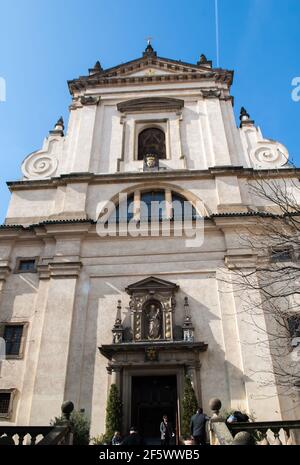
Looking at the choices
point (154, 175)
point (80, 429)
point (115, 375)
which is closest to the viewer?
point (80, 429)

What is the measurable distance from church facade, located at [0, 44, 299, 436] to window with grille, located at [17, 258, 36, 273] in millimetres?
61

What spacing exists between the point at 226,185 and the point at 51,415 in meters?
12.3

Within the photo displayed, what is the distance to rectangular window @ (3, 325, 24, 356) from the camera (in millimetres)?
14945

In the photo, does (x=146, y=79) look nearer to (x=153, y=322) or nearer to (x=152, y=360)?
(x=153, y=322)

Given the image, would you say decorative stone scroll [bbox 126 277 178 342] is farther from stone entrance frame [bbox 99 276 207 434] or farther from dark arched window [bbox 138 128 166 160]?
dark arched window [bbox 138 128 166 160]

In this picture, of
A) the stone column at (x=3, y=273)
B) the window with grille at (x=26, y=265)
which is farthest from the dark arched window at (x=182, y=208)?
the stone column at (x=3, y=273)

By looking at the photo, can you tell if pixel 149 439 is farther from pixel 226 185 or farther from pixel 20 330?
pixel 226 185

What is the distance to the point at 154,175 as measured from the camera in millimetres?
19141

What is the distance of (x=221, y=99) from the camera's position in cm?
2295

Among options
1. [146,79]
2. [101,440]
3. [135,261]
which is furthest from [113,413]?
[146,79]

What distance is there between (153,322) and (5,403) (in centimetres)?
608

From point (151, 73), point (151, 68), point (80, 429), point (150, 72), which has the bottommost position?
point (80, 429)

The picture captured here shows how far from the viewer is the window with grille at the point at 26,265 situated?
16891 millimetres
